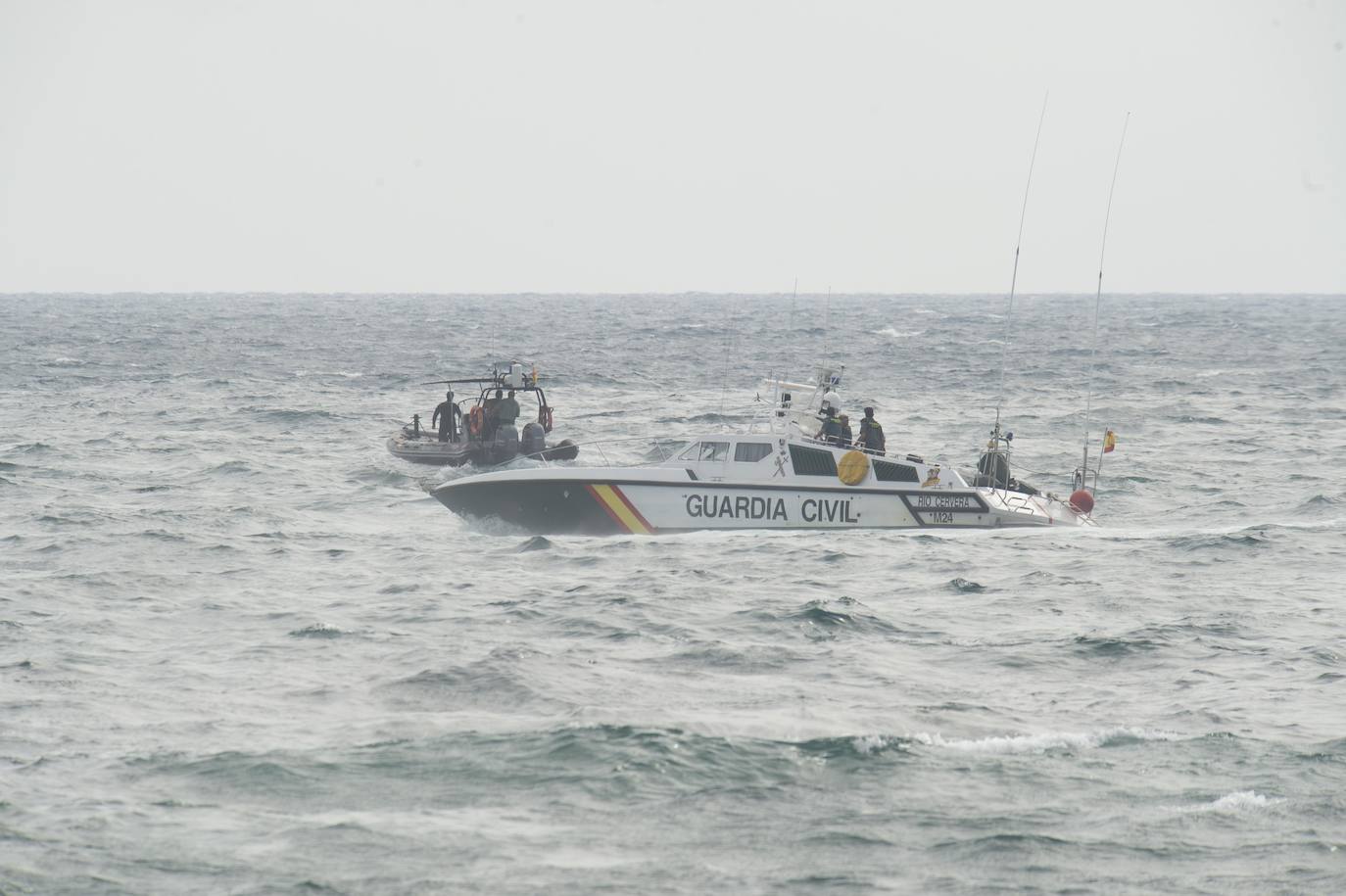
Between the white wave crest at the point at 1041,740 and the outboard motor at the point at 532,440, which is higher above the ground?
the outboard motor at the point at 532,440

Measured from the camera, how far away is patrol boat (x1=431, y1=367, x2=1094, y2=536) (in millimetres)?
24734

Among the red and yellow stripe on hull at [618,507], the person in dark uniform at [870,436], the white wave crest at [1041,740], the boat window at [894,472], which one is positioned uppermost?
the person in dark uniform at [870,436]

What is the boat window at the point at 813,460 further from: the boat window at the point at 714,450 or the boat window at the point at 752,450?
the boat window at the point at 714,450

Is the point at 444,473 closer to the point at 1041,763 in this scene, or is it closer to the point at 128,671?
the point at 128,671

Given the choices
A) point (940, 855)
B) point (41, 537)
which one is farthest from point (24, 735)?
point (41, 537)

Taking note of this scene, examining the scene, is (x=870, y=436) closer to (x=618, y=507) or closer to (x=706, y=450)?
(x=706, y=450)

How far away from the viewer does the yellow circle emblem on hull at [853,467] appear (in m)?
24.5

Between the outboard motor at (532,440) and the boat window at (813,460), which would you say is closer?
the boat window at (813,460)

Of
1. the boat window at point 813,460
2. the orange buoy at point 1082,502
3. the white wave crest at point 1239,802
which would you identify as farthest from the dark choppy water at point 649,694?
the boat window at point 813,460

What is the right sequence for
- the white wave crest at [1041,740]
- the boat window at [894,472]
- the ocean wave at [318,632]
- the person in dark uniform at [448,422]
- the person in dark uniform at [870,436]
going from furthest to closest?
the person in dark uniform at [448,422] < the person in dark uniform at [870,436] < the boat window at [894,472] < the ocean wave at [318,632] < the white wave crest at [1041,740]

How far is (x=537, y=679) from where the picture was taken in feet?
52.8

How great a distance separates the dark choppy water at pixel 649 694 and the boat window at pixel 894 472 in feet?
3.74

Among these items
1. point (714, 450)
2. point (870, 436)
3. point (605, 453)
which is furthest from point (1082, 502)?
point (605, 453)

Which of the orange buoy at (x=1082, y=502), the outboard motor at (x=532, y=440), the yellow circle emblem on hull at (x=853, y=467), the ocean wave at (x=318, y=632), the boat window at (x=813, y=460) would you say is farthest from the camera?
the outboard motor at (x=532, y=440)
